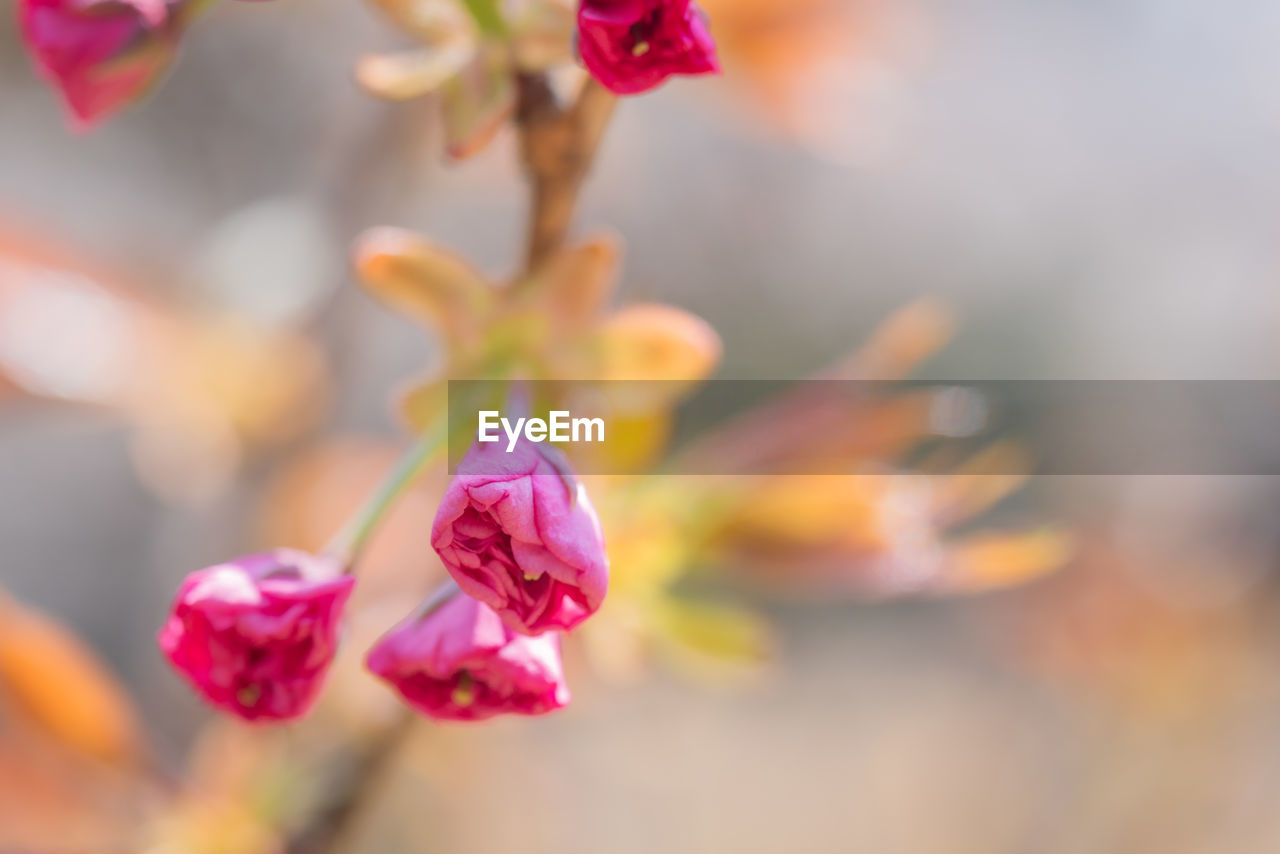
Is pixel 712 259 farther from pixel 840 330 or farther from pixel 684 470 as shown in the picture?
pixel 684 470

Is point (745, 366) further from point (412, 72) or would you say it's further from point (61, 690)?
point (412, 72)

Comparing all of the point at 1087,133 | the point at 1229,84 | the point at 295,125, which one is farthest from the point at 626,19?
the point at 1087,133

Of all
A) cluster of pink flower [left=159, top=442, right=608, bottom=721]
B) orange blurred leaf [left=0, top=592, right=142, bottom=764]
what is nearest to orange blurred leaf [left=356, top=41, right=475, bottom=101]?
cluster of pink flower [left=159, top=442, right=608, bottom=721]

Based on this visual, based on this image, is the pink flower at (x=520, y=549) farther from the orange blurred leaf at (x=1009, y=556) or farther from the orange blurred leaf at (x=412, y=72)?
the orange blurred leaf at (x=1009, y=556)

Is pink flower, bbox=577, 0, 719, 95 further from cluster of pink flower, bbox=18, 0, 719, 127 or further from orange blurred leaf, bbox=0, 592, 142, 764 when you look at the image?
orange blurred leaf, bbox=0, 592, 142, 764

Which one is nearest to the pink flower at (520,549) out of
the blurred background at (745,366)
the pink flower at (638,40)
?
the pink flower at (638,40)

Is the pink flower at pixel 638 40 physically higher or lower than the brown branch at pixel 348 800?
higher

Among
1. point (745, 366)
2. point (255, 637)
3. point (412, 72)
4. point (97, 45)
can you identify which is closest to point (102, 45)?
point (97, 45)
